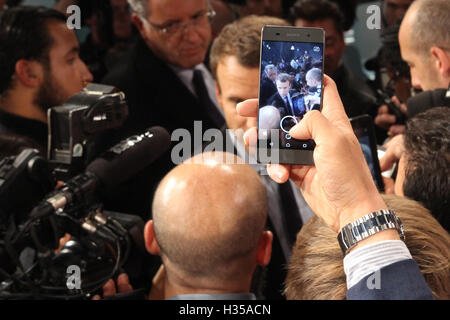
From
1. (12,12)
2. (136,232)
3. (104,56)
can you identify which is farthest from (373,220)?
(104,56)

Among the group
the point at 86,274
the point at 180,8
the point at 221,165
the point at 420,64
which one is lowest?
the point at 86,274

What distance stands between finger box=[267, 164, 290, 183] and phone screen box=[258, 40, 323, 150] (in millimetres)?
29

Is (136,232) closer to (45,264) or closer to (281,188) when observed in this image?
(45,264)

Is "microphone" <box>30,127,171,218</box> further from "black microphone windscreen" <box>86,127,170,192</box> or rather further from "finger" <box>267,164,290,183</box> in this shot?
"finger" <box>267,164,290,183</box>

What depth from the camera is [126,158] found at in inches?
40.6

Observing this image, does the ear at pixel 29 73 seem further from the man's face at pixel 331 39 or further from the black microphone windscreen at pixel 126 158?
the man's face at pixel 331 39

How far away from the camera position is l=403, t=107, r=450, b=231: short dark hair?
921 millimetres

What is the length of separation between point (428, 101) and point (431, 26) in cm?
18

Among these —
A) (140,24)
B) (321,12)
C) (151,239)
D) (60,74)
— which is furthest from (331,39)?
(151,239)

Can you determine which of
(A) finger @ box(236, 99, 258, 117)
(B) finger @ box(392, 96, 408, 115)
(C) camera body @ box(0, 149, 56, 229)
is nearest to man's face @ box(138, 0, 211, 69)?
(B) finger @ box(392, 96, 408, 115)

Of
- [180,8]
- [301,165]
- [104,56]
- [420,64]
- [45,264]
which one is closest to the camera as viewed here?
[301,165]

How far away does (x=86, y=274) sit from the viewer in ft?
3.31

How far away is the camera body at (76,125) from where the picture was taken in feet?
3.28
